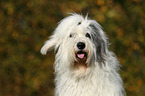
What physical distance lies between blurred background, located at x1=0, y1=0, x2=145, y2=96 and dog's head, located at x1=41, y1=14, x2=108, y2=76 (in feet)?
17.0

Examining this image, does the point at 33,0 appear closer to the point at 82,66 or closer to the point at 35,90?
the point at 35,90

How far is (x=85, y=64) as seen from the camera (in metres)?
5.34

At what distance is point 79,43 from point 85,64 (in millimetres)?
481

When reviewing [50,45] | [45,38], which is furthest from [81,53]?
[45,38]

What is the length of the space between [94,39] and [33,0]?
20.8ft

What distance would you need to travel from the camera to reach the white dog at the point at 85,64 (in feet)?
17.4

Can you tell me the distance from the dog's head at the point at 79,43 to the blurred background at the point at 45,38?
17.0 ft

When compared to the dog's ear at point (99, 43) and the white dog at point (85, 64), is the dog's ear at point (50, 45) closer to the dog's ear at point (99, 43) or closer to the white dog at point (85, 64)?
the white dog at point (85, 64)

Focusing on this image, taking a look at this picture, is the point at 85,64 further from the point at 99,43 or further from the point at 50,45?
the point at 50,45

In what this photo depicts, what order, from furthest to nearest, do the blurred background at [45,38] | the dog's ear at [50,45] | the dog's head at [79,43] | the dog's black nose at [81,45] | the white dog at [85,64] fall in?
1. the blurred background at [45,38]
2. the dog's ear at [50,45]
3. the white dog at [85,64]
4. the dog's head at [79,43]
5. the dog's black nose at [81,45]

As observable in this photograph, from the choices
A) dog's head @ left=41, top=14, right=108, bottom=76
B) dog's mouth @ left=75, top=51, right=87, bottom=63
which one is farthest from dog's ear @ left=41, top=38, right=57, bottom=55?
dog's mouth @ left=75, top=51, right=87, bottom=63

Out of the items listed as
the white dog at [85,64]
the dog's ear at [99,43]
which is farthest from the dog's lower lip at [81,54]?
the dog's ear at [99,43]

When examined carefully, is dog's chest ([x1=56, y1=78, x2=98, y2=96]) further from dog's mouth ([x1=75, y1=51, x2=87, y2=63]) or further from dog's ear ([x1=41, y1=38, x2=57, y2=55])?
dog's ear ([x1=41, y1=38, x2=57, y2=55])

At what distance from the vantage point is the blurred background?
10.9 metres
